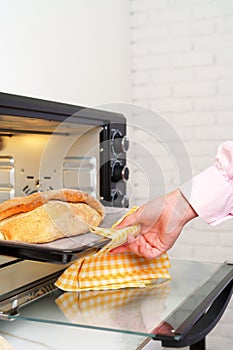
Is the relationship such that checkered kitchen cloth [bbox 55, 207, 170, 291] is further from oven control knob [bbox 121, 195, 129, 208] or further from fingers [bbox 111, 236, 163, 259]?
oven control knob [bbox 121, 195, 129, 208]

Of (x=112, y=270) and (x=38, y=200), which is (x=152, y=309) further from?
(x=38, y=200)

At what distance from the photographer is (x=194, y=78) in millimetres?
1848

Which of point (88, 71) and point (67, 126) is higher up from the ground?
point (88, 71)

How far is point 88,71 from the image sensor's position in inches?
59.9

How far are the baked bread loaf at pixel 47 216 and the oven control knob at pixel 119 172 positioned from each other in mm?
167

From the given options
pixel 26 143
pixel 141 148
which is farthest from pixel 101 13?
pixel 26 143

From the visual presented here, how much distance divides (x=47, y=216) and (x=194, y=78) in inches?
43.5

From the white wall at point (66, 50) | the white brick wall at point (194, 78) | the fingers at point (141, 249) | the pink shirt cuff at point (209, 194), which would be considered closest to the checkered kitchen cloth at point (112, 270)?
the fingers at point (141, 249)

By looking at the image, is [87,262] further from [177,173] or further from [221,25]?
[221,25]

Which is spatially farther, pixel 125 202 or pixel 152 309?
pixel 125 202

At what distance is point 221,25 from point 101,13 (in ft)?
1.44

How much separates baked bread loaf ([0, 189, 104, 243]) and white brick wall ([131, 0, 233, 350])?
3.05ft

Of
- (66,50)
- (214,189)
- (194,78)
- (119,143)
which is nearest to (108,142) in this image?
(119,143)

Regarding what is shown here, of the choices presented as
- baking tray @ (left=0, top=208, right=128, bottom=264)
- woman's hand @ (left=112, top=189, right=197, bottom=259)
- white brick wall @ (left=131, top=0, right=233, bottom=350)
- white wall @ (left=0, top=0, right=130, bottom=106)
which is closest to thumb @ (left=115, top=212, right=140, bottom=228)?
woman's hand @ (left=112, top=189, right=197, bottom=259)
